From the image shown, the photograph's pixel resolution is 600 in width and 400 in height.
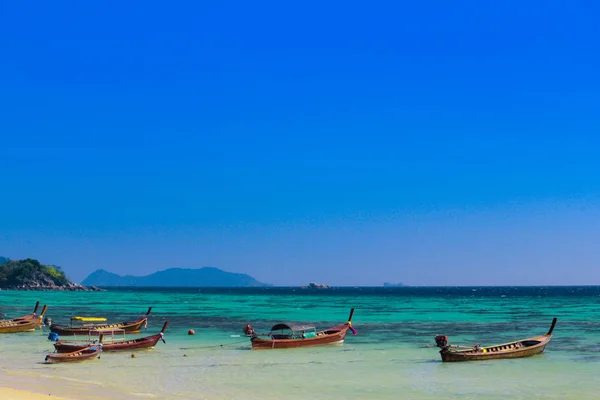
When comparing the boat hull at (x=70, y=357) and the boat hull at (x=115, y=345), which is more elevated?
the boat hull at (x=115, y=345)

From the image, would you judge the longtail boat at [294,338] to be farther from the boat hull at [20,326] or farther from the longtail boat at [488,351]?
the boat hull at [20,326]

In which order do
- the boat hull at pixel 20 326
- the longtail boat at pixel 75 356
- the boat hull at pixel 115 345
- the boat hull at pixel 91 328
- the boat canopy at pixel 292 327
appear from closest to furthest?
1. the longtail boat at pixel 75 356
2. the boat hull at pixel 115 345
3. the boat canopy at pixel 292 327
4. the boat hull at pixel 91 328
5. the boat hull at pixel 20 326

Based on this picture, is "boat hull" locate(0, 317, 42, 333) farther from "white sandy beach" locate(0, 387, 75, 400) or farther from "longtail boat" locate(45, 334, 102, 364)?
"white sandy beach" locate(0, 387, 75, 400)

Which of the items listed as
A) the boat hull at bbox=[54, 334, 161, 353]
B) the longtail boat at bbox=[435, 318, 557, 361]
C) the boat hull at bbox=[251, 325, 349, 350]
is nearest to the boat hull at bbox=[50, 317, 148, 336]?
the boat hull at bbox=[54, 334, 161, 353]

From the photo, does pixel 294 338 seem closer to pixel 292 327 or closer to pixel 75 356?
pixel 292 327

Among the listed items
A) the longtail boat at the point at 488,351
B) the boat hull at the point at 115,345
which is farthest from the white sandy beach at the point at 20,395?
the longtail boat at the point at 488,351

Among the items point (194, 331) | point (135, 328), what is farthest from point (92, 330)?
point (194, 331)

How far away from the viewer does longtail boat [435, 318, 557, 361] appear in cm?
3394

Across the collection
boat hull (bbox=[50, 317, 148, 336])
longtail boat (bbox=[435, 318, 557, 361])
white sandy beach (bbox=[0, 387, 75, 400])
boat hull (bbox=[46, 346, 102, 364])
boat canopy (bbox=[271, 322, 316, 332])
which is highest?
boat canopy (bbox=[271, 322, 316, 332])

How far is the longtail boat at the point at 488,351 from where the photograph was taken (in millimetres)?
33938

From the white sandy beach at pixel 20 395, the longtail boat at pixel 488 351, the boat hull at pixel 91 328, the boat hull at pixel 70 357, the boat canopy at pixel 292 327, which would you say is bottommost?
the white sandy beach at pixel 20 395

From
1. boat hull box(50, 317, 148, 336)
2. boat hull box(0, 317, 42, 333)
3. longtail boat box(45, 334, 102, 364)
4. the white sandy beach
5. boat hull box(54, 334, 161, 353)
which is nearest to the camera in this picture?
the white sandy beach

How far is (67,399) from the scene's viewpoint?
2270 centimetres

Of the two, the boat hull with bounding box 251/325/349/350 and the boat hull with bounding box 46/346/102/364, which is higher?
the boat hull with bounding box 251/325/349/350
